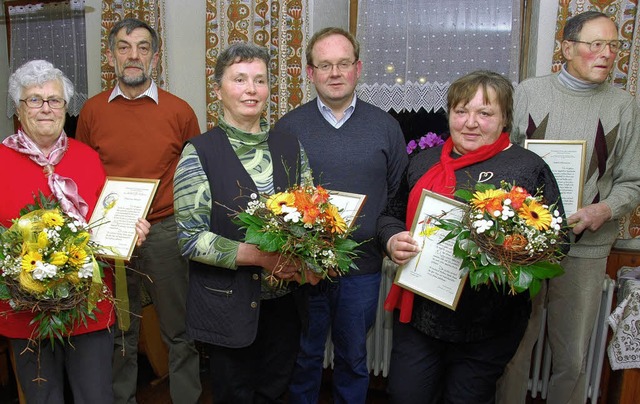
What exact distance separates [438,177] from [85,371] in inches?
60.9

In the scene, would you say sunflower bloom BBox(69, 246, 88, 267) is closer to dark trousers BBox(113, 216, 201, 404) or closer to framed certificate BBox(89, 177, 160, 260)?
framed certificate BBox(89, 177, 160, 260)

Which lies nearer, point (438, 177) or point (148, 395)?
point (438, 177)

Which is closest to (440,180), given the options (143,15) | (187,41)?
(187,41)

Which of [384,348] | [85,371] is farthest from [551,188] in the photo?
[85,371]

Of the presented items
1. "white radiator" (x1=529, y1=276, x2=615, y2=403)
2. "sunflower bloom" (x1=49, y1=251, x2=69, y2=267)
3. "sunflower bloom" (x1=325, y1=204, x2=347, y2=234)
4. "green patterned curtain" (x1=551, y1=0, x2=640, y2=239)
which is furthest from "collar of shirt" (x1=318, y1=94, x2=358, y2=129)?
"white radiator" (x1=529, y1=276, x2=615, y2=403)

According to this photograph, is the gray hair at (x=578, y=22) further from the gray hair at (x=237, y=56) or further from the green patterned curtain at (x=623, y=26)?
the gray hair at (x=237, y=56)

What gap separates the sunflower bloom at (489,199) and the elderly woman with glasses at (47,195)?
127 cm

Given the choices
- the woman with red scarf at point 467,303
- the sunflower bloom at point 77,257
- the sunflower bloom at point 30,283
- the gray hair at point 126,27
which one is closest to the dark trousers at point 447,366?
the woman with red scarf at point 467,303

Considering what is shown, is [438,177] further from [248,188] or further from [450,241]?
[248,188]

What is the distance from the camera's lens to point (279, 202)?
5.65 feet

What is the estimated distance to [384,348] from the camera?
126 inches

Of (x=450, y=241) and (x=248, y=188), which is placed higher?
(x=248, y=188)

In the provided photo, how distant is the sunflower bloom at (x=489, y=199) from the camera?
1645mm

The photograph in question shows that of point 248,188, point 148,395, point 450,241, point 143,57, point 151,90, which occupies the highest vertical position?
point 143,57
